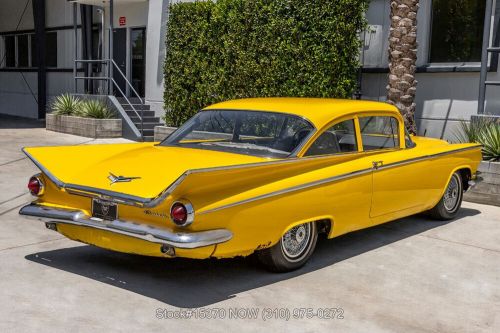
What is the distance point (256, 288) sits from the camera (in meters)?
4.96

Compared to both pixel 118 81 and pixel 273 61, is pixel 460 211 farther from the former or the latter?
pixel 118 81

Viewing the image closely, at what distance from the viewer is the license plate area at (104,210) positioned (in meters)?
4.77

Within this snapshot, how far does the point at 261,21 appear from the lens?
12.6 meters

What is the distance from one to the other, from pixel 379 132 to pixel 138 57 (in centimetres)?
1370

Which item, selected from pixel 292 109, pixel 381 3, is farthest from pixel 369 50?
pixel 292 109

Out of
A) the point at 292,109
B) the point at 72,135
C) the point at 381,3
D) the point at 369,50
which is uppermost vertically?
the point at 381,3

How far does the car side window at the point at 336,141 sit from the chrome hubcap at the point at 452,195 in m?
2.10

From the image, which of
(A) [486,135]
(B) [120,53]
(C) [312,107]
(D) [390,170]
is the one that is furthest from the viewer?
(B) [120,53]

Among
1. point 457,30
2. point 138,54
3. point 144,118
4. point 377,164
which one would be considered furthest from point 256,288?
point 138,54

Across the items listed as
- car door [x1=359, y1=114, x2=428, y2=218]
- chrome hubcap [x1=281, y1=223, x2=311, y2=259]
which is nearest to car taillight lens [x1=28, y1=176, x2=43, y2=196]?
chrome hubcap [x1=281, y1=223, x2=311, y2=259]

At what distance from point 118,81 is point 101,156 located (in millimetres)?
14758

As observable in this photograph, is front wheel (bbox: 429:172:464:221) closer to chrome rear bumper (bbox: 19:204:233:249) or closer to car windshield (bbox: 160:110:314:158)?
car windshield (bbox: 160:110:314:158)

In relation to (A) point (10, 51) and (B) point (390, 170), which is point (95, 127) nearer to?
(A) point (10, 51)

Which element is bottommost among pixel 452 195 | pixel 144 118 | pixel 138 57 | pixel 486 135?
pixel 452 195
